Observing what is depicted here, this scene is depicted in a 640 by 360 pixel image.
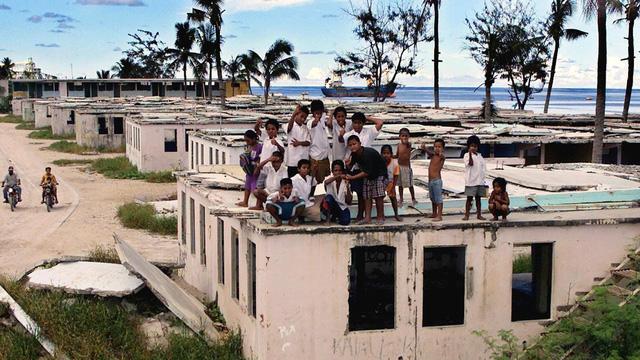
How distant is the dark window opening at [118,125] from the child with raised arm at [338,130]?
40.0m

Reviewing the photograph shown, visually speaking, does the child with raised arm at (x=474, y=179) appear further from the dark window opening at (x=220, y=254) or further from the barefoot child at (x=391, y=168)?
the dark window opening at (x=220, y=254)

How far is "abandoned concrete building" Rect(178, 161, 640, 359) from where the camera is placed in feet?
39.6

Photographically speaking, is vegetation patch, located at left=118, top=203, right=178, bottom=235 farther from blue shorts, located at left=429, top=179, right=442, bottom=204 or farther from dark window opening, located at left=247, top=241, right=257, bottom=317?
blue shorts, located at left=429, top=179, right=442, bottom=204

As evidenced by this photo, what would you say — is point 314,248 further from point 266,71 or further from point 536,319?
point 266,71

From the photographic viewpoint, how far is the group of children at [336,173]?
12430 millimetres

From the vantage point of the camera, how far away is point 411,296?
40.9 feet

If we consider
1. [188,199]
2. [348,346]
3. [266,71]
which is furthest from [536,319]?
[266,71]

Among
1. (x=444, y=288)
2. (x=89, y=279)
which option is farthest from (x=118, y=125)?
(x=444, y=288)

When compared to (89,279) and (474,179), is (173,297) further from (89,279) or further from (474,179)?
(474,179)

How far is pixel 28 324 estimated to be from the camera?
14039 mm

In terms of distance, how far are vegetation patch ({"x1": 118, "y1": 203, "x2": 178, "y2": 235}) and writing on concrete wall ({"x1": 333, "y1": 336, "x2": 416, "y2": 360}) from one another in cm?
1245

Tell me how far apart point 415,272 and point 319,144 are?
2692mm

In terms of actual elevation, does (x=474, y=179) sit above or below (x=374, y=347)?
above

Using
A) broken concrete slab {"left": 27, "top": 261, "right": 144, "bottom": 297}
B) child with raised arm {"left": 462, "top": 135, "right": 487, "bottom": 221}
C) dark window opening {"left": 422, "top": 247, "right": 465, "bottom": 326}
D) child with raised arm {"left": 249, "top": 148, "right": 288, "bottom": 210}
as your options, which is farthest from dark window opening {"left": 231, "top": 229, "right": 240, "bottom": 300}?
child with raised arm {"left": 462, "top": 135, "right": 487, "bottom": 221}
